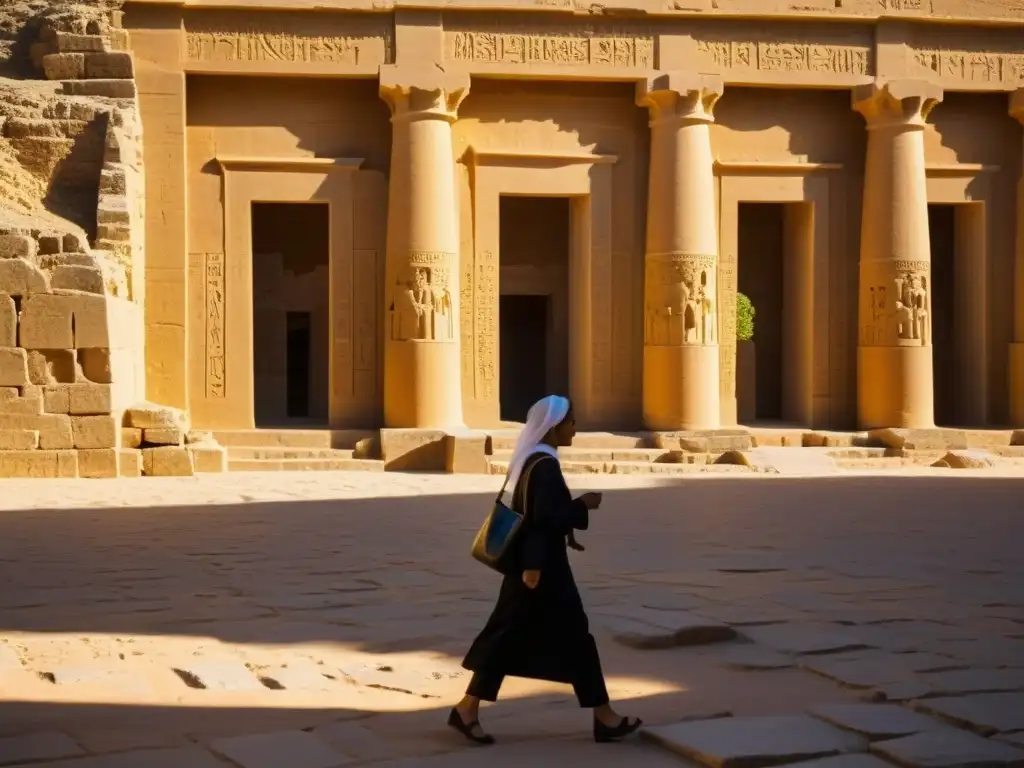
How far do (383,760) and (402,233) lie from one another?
43.9ft

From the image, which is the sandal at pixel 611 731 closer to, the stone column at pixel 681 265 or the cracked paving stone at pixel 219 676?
the cracked paving stone at pixel 219 676

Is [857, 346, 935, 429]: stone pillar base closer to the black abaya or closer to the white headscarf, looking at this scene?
the white headscarf

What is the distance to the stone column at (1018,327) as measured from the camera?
1934 centimetres

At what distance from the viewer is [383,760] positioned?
4309 mm

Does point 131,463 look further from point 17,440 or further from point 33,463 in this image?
point 17,440

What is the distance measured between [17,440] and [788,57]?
423 inches

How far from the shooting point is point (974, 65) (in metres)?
19.0

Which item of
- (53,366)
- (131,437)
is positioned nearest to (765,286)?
(131,437)

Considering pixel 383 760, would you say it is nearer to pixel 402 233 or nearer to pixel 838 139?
pixel 402 233

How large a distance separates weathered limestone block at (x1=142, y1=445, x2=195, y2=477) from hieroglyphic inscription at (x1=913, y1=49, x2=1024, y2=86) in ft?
35.9

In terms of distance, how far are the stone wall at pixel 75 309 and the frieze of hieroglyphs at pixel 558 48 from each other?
14.0 ft

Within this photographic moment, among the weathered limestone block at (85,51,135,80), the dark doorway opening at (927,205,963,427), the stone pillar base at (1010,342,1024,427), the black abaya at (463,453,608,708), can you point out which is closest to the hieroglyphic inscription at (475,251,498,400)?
the weathered limestone block at (85,51,135,80)

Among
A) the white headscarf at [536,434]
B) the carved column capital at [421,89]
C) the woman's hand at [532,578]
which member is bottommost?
the woman's hand at [532,578]

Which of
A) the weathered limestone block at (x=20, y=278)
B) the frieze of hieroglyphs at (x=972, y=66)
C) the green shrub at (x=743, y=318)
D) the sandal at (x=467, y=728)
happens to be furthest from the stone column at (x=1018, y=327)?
the sandal at (x=467, y=728)
